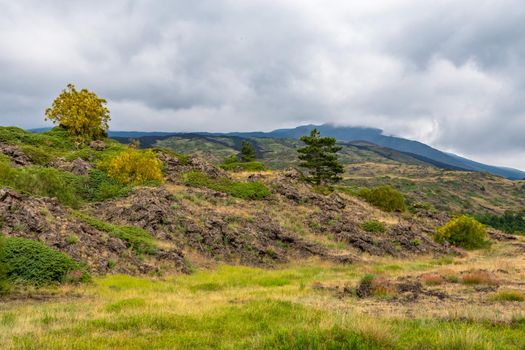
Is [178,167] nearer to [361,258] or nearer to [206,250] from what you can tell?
[206,250]

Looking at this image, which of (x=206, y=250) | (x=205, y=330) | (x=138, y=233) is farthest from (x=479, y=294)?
(x=138, y=233)

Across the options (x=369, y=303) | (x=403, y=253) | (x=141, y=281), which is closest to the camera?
(x=369, y=303)

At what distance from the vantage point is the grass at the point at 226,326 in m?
7.89

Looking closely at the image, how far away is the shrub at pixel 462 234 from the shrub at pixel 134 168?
3312cm

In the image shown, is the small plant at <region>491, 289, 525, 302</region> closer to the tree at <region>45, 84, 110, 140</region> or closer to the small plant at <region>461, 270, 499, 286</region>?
the small plant at <region>461, 270, 499, 286</region>

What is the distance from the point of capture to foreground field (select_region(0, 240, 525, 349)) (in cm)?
802

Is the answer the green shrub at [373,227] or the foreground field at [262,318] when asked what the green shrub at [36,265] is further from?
the green shrub at [373,227]

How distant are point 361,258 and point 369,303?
60.0 ft

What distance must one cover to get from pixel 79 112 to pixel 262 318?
52.3m

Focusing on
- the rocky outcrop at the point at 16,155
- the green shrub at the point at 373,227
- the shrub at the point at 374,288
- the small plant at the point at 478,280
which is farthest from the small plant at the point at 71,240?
the green shrub at the point at 373,227

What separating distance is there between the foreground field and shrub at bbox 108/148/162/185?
21.8m

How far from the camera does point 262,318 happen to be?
442 inches

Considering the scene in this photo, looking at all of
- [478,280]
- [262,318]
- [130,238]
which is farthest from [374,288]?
[130,238]

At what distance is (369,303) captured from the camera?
1404 cm
